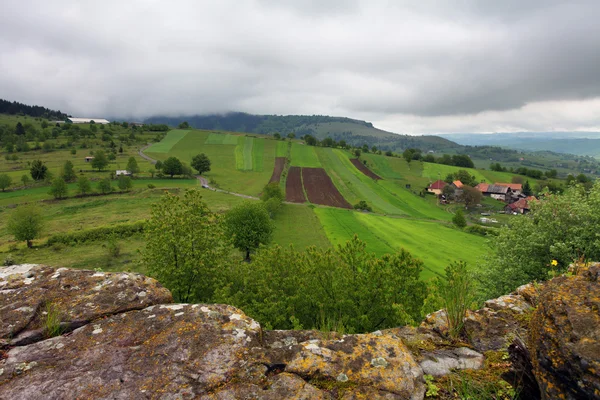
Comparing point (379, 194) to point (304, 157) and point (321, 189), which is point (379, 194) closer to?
point (321, 189)

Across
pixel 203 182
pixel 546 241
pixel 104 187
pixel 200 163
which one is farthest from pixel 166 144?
pixel 546 241

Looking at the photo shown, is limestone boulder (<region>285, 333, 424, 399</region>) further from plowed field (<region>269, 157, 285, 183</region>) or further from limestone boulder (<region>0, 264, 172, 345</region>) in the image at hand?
plowed field (<region>269, 157, 285, 183</region>)

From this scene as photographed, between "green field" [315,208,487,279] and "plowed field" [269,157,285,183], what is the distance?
40878mm

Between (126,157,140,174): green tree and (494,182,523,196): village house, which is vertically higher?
(126,157,140,174): green tree

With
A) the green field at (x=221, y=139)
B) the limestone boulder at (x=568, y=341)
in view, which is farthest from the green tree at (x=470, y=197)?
the green field at (x=221, y=139)

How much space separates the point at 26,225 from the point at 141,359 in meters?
63.7

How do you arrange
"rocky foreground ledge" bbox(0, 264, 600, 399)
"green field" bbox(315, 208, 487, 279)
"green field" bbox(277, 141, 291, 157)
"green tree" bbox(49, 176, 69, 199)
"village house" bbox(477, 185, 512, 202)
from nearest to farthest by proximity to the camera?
"rocky foreground ledge" bbox(0, 264, 600, 399) → "green field" bbox(315, 208, 487, 279) → "green tree" bbox(49, 176, 69, 199) → "village house" bbox(477, 185, 512, 202) → "green field" bbox(277, 141, 291, 157)

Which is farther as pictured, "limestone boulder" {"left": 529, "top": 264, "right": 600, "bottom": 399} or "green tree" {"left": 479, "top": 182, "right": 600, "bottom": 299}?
"green tree" {"left": 479, "top": 182, "right": 600, "bottom": 299}

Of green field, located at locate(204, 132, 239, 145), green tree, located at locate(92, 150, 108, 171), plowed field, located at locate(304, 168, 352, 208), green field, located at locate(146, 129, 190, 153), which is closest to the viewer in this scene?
plowed field, located at locate(304, 168, 352, 208)

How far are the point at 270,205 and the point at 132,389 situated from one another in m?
67.0

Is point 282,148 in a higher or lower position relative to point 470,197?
higher

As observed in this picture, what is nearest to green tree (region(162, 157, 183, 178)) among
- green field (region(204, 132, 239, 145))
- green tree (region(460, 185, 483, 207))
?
green field (region(204, 132, 239, 145))

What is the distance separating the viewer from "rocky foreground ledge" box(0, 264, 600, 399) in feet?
12.8

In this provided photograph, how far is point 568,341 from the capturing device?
3.54m
